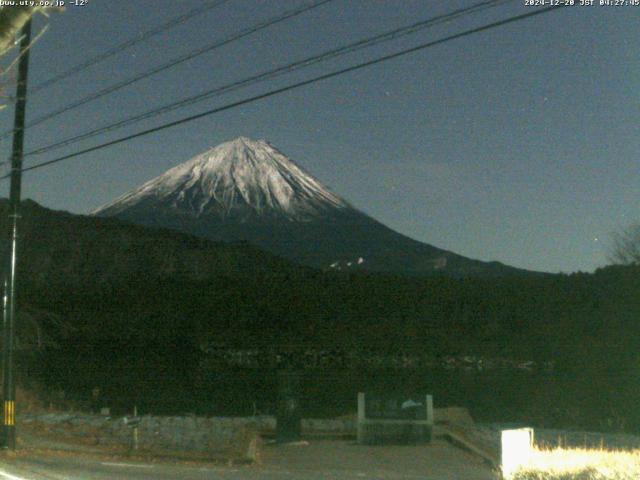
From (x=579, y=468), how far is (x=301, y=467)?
5758mm

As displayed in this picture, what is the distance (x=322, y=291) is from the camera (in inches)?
4515

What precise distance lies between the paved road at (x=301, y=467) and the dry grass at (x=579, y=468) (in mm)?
2195

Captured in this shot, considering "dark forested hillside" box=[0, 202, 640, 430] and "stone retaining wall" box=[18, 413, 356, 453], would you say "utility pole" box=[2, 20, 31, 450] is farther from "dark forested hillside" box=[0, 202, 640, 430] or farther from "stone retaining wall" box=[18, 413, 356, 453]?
"dark forested hillside" box=[0, 202, 640, 430]

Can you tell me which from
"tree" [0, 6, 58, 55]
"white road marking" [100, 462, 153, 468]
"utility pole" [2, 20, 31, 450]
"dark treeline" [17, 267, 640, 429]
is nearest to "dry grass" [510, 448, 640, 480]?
"white road marking" [100, 462, 153, 468]

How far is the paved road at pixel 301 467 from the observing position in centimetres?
1259

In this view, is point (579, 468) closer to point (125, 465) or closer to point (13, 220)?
point (125, 465)

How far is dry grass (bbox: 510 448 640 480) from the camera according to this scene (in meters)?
8.55

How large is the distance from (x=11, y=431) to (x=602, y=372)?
5844 centimetres

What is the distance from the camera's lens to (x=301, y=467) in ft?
45.7

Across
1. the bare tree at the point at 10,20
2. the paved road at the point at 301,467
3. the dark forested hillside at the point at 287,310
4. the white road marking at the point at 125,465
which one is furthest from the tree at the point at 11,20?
the dark forested hillside at the point at 287,310

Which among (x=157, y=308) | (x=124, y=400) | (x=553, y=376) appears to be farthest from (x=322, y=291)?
(x=124, y=400)

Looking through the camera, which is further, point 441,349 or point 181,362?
point 441,349

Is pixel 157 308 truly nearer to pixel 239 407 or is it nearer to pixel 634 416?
pixel 239 407

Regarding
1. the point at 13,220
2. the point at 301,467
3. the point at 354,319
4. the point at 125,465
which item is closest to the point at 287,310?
the point at 354,319
